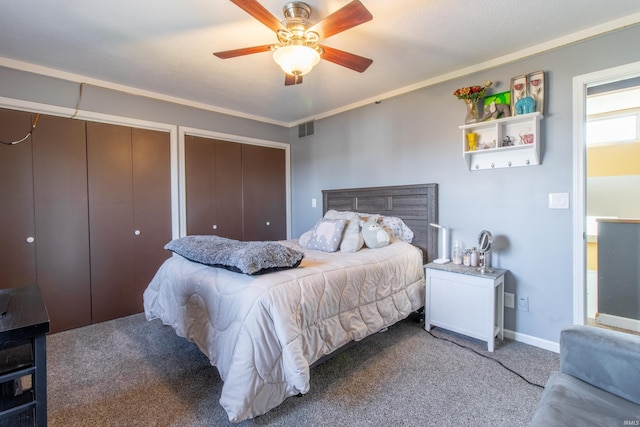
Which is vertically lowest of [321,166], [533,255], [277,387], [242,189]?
[277,387]

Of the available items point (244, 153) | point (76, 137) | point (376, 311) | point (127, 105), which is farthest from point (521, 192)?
point (76, 137)

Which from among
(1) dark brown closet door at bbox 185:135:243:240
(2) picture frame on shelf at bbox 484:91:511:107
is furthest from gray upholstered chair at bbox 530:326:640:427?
(1) dark brown closet door at bbox 185:135:243:240

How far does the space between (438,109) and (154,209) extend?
3.15 m

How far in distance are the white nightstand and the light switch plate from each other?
2.09 ft

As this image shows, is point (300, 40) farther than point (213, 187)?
No

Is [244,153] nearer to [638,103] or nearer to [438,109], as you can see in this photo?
Answer: [438,109]

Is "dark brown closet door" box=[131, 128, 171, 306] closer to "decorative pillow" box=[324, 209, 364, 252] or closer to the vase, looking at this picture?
"decorative pillow" box=[324, 209, 364, 252]

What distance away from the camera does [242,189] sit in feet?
13.0

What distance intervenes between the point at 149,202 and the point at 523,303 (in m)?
3.73

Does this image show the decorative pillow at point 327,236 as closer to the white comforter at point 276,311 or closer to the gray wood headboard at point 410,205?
the white comforter at point 276,311

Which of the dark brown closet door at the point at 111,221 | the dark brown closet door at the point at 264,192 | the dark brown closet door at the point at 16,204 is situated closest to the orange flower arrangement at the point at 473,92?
the dark brown closet door at the point at 264,192

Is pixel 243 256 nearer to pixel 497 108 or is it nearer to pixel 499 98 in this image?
pixel 497 108

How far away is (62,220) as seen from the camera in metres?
2.75

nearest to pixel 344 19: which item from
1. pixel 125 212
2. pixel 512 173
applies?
pixel 512 173
